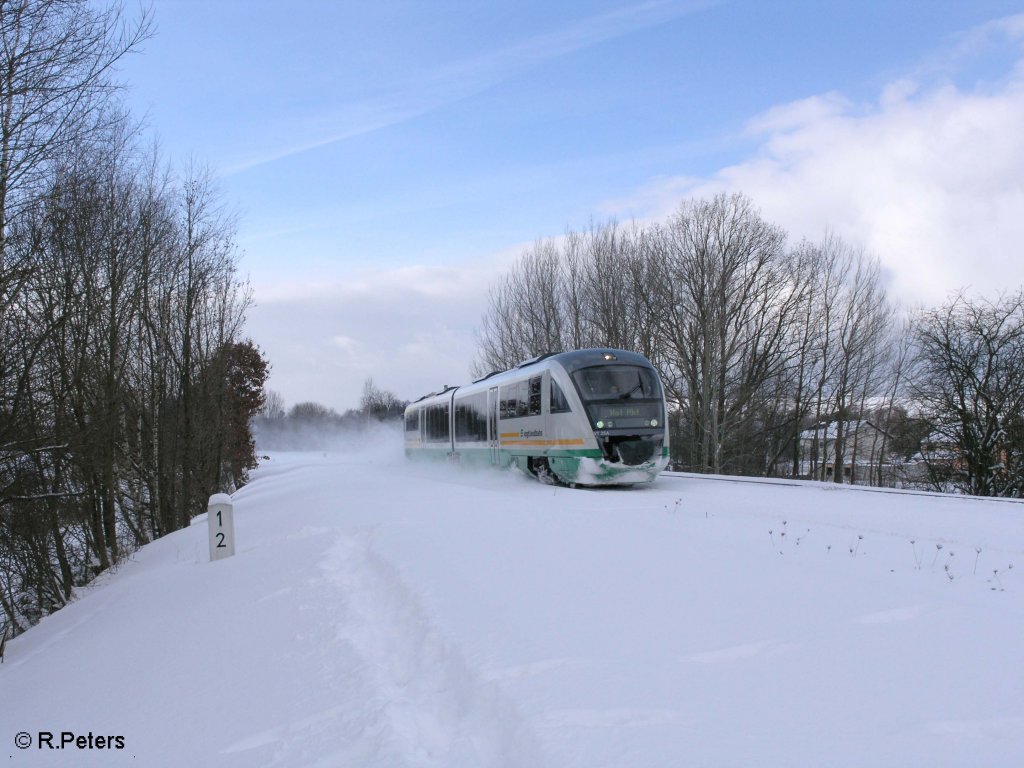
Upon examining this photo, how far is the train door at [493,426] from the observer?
63.0ft

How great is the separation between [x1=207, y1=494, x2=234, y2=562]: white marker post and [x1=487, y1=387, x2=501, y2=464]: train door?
949 cm

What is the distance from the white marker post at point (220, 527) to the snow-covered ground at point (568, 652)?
3.43 ft

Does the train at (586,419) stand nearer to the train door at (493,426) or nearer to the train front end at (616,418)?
the train front end at (616,418)

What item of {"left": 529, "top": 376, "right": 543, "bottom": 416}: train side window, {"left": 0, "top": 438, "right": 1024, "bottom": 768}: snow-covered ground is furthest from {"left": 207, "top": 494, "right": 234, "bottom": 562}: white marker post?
{"left": 529, "top": 376, "right": 543, "bottom": 416}: train side window

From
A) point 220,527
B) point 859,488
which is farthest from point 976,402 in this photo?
point 220,527

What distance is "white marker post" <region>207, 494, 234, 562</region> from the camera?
10148 mm

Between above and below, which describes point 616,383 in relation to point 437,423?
above

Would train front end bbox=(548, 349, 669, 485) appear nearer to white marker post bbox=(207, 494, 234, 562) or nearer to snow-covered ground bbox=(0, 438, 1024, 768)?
snow-covered ground bbox=(0, 438, 1024, 768)

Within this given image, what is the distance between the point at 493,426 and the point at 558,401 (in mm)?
4299

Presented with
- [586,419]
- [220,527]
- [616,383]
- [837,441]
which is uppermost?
[616,383]

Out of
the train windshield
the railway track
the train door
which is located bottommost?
the railway track

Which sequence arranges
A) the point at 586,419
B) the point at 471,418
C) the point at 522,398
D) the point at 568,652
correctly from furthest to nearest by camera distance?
1. the point at 471,418
2. the point at 522,398
3. the point at 586,419
4. the point at 568,652

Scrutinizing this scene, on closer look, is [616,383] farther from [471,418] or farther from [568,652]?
[568,652]

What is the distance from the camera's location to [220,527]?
10336mm
